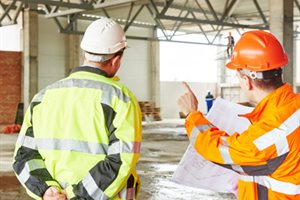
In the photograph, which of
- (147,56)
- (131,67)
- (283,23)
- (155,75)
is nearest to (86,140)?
(283,23)

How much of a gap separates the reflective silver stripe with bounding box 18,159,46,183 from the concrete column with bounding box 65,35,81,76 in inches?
847

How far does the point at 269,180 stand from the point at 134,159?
0.64m

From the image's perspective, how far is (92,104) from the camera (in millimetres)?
2266

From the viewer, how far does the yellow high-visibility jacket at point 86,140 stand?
2.21 meters

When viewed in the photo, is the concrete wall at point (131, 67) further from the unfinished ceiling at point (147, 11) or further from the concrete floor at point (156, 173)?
the concrete floor at point (156, 173)

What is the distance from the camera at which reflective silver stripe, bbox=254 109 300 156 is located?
205cm

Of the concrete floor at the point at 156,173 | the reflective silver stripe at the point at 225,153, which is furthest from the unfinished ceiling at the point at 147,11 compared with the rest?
the reflective silver stripe at the point at 225,153

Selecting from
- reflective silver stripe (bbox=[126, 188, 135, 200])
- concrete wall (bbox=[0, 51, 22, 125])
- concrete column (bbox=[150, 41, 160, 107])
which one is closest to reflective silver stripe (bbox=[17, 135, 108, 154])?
reflective silver stripe (bbox=[126, 188, 135, 200])

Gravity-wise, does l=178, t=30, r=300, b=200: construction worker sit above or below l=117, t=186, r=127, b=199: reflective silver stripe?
above

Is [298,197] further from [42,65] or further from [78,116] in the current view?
[42,65]

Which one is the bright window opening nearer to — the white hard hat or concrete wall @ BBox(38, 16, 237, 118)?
concrete wall @ BBox(38, 16, 237, 118)

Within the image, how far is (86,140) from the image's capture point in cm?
226

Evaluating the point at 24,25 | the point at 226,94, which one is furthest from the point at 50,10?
the point at 226,94

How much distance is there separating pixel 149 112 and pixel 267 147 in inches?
910
